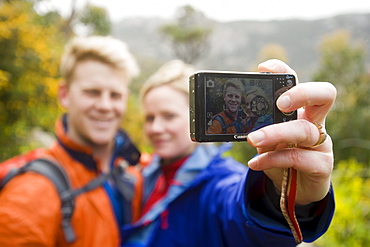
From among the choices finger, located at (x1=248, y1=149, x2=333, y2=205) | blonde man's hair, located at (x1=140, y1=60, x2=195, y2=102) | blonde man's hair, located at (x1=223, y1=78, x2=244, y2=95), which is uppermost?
blonde man's hair, located at (x1=140, y1=60, x2=195, y2=102)

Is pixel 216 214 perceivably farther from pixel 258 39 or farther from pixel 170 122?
pixel 258 39

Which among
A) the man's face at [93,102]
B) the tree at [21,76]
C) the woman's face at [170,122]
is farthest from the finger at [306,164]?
the tree at [21,76]

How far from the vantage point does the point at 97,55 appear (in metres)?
2.01

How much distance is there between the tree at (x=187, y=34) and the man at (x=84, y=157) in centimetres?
2962

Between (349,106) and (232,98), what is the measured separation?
289 inches

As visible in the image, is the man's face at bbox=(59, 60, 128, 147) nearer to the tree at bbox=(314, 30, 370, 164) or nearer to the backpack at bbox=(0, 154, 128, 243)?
the backpack at bbox=(0, 154, 128, 243)

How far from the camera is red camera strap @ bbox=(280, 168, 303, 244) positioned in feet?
2.84

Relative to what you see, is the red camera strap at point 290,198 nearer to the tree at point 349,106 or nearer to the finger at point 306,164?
the finger at point 306,164

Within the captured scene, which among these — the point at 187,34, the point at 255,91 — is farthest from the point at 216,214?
the point at 187,34

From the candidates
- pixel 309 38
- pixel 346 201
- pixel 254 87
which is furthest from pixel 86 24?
pixel 309 38

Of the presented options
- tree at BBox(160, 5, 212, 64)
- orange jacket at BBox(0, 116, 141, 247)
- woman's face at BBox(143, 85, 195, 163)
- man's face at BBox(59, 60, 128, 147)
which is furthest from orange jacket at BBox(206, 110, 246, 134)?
tree at BBox(160, 5, 212, 64)

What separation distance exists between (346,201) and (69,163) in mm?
3149

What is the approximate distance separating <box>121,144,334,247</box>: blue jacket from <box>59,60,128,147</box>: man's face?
Answer: 59cm

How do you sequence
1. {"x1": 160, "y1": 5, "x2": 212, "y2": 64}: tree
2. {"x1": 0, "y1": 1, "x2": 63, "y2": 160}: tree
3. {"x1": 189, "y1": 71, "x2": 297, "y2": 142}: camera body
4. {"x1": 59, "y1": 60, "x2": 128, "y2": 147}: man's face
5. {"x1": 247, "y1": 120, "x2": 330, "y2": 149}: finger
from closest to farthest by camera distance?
{"x1": 247, "y1": 120, "x2": 330, "y2": 149}: finger < {"x1": 189, "y1": 71, "x2": 297, "y2": 142}: camera body < {"x1": 59, "y1": 60, "x2": 128, "y2": 147}: man's face < {"x1": 0, "y1": 1, "x2": 63, "y2": 160}: tree < {"x1": 160, "y1": 5, "x2": 212, "y2": 64}: tree
